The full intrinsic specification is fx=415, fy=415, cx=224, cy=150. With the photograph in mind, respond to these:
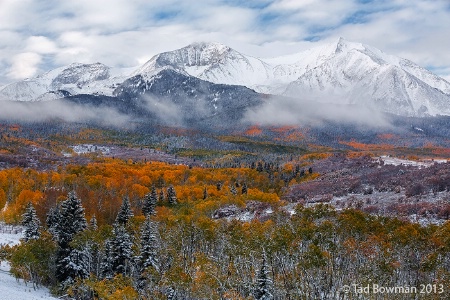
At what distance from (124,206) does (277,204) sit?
3924 centimetres

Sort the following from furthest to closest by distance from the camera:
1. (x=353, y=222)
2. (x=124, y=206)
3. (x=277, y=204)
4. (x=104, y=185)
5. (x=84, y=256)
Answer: (x=104, y=185) → (x=277, y=204) → (x=124, y=206) → (x=84, y=256) → (x=353, y=222)

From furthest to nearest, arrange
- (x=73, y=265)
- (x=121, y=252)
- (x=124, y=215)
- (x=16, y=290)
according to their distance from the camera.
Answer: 1. (x=124, y=215)
2. (x=121, y=252)
3. (x=73, y=265)
4. (x=16, y=290)

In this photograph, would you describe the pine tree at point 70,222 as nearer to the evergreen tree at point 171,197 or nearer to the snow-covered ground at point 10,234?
the snow-covered ground at point 10,234

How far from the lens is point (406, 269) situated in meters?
46.5

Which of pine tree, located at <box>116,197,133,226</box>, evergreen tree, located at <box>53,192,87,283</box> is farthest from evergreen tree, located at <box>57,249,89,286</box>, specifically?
pine tree, located at <box>116,197,133,226</box>

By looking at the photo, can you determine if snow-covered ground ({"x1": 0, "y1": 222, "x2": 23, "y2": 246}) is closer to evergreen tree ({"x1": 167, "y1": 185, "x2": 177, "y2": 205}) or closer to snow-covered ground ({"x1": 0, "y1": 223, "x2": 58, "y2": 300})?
snow-covered ground ({"x1": 0, "y1": 223, "x2": 58, "y2": 300})

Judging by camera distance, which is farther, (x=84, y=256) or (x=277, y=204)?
(x=277, y=204)

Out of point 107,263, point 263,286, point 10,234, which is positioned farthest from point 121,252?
point 10,234

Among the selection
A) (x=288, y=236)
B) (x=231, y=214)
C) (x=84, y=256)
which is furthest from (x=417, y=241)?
(x=231, y=214)

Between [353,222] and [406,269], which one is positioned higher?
[353,222]

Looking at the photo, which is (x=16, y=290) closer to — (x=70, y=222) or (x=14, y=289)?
(x=14, y=289)

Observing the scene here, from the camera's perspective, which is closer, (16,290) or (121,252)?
(16,290)

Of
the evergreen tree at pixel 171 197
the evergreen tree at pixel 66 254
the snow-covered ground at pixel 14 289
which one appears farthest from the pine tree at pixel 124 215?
the evergreen tree at pixel 171 197

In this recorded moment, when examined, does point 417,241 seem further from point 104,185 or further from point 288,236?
point 104,185
